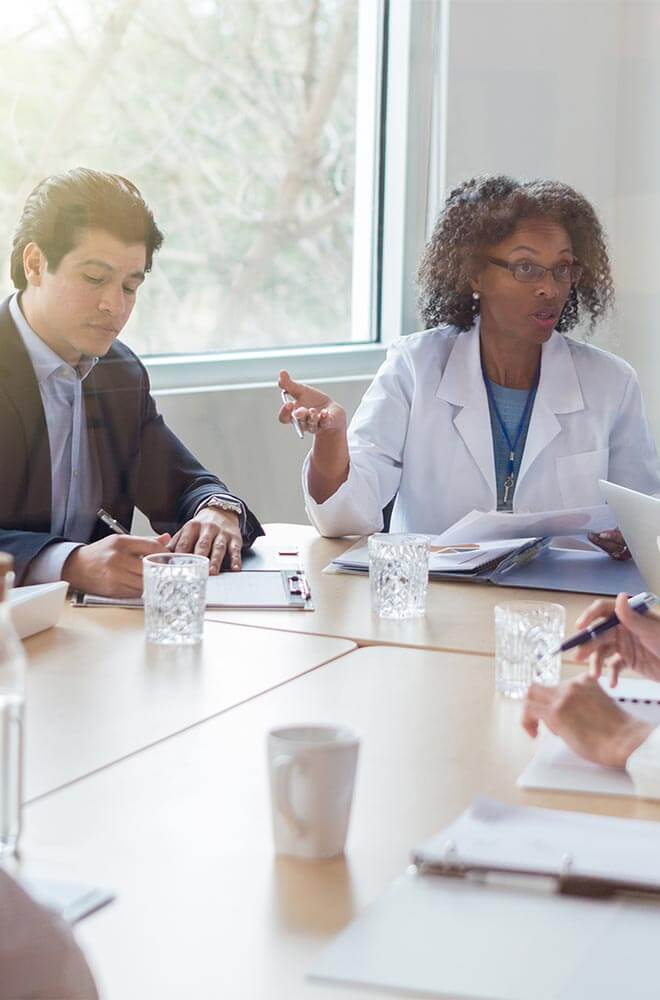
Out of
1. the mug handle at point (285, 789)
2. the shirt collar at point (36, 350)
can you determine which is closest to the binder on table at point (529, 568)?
the shirt collar at point (36, 350)

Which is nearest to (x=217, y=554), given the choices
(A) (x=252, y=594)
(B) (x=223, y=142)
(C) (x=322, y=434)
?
(A) (x=252, y=594)

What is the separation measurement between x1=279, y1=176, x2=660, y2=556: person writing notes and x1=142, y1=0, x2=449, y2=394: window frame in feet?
3.42

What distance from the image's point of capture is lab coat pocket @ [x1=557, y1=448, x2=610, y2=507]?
2590mm

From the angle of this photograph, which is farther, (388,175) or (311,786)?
(388,175)

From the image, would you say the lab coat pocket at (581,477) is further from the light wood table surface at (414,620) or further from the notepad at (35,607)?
the notepad at (35,607)

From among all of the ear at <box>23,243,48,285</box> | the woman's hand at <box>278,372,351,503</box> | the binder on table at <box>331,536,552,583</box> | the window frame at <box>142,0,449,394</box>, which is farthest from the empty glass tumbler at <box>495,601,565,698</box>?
the window frame at <box>142,0,449,394</box>

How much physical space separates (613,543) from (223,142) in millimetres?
1929

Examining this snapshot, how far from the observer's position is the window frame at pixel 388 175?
12.6 ft

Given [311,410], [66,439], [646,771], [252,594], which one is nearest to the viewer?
[646,771]

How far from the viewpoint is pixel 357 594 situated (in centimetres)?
192

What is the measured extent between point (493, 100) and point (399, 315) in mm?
731

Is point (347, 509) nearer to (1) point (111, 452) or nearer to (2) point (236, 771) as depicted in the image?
(1) point (111, 452)

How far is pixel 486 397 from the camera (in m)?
2.68

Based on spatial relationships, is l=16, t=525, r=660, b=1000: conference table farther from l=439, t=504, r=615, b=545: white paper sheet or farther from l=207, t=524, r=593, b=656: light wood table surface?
l=439, t=504, r=615, b=545: white paper sheet
